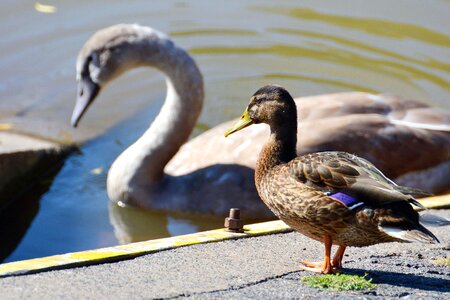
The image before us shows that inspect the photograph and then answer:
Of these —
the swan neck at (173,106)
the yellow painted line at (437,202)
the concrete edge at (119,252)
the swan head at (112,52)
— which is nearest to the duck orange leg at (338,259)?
the concrete edge at (119,252)

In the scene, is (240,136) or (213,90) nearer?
(240,136)

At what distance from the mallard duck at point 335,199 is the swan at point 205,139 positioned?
2.68 meters

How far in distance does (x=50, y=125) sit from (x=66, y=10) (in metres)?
2.61

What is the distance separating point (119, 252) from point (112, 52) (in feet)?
12.0

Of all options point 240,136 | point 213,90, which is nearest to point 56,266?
point 240,136

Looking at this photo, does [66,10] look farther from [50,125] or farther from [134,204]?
[134,204]

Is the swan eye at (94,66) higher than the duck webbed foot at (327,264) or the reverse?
higher

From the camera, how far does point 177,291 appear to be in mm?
5164

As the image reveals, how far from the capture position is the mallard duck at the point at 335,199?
16.9ft

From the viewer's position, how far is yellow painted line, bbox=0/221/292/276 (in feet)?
17.9

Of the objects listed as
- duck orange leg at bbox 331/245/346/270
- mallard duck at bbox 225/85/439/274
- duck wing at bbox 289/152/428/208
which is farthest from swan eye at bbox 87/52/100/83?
duck orange leg at bbox 331/245/346/270

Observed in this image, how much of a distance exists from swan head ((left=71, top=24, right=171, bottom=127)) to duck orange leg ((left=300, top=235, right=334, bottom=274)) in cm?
386

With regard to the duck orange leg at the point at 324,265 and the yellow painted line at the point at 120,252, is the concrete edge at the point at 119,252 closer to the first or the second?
the yellow painted line at the point at 120,252

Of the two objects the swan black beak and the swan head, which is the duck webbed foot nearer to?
the swan head
